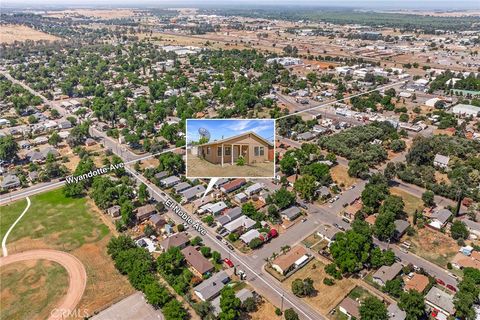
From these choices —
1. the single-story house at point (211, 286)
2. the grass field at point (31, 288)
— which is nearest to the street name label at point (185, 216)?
the single-story house at point (211, 286)

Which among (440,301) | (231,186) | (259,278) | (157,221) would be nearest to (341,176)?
(231,186)

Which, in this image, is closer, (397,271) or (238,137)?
(238,137)

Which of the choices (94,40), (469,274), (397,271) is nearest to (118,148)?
(397,271)

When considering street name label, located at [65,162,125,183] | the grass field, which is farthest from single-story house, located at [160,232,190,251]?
street name label, located at [65,162,125,183]

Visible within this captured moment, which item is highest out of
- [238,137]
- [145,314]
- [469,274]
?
[238,137]

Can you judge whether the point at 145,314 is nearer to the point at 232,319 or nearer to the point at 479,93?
the point at 232,319

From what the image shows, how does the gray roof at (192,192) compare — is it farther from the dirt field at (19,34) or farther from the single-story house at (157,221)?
the dirt field at (19,34)

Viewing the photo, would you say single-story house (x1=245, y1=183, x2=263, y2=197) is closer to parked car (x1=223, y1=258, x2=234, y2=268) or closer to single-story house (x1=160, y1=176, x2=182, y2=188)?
single-story house (x1=160, y1=176, x2=182, y2=188)
